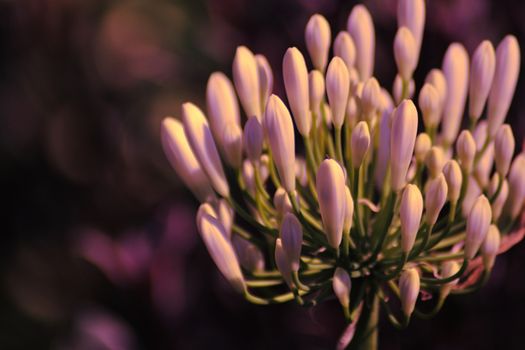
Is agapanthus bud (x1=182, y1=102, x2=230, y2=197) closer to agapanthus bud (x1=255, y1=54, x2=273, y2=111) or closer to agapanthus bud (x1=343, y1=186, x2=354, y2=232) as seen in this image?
agapanthus bud (x1=255, y1=54, x2=273, y2=111)

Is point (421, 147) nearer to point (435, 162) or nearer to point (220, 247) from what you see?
point (435, 162)

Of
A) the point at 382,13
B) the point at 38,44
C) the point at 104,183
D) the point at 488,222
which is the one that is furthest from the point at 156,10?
the point at 488,222

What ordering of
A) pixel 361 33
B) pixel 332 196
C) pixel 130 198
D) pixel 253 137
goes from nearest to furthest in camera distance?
pixel 332 196 < pixel 253 137 < pixel 361 33 < pixel 130 198

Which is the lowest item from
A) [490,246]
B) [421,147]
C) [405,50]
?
[490,246]

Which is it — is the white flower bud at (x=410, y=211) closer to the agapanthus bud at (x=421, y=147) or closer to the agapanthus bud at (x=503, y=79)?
the agapanthus bud at (x=421, y=147)

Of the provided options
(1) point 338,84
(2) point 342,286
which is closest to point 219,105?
(1) point 338,84

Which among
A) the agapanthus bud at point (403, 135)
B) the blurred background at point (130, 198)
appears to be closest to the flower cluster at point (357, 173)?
the agapanthus bud at point (403, 135)

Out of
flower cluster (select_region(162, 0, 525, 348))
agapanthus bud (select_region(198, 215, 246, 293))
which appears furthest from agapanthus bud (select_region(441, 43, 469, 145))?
agapanthus bud (select_region(198, 215, 246, 293))
